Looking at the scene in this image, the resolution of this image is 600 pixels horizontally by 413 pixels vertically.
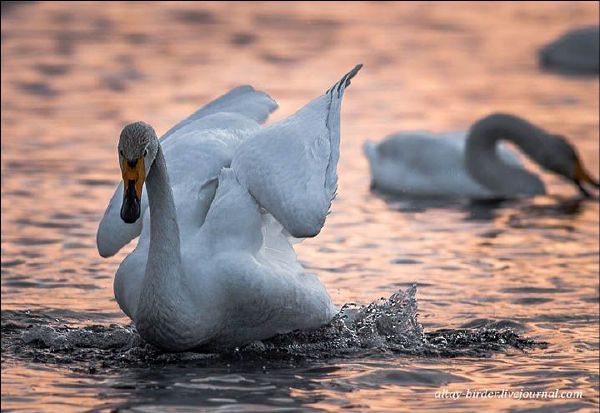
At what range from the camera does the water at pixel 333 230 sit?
7.99 metres

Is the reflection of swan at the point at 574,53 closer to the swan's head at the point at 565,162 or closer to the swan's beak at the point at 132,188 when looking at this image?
the swan's head at the point at 565,162

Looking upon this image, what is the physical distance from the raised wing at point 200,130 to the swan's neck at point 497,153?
4.67 m

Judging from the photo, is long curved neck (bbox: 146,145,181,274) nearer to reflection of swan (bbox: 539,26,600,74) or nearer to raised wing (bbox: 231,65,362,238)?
raised wing (bbox: 231,65,362,238)

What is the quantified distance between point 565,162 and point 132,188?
25.2ft

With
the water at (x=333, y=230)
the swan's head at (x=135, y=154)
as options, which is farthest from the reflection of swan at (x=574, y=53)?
the swan's head at (x=135, y=154)

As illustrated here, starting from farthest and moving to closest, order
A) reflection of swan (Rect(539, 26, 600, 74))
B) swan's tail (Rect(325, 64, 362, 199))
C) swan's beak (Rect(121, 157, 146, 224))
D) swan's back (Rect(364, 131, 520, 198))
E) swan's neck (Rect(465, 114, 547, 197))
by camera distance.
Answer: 1. reflection of swan (Rect(539, 26, 600, 74))
2. swan's neck (Rect(465, 114, 547, 197))
3. swan's back (Rect(364, 131, 520, 198))
4. swan's tail (Rect(325, 64, 362, 199))
5. swan's beak (Rect(121, 157, 146, 224))

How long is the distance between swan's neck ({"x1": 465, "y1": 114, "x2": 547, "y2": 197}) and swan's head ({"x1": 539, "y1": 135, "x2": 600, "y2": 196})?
152mm

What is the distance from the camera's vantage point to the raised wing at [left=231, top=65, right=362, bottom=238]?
8039 mm

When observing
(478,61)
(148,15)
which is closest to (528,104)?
(478,61)

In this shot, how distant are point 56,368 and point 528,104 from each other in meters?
11.1

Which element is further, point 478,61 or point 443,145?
point 478,61

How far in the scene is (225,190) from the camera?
850 cm

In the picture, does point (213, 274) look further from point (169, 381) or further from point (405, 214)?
point (405, 214)

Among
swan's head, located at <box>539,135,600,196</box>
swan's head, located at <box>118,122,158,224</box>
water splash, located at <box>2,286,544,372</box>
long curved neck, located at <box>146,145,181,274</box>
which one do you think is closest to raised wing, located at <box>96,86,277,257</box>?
water splash, located at <box>2,286,544,372</box>
